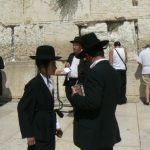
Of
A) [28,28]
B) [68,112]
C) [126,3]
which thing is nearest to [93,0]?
[126,3]

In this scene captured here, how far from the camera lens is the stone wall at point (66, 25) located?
459 inches

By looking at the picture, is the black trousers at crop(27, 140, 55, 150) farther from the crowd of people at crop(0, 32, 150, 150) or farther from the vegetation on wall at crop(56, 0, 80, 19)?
the vegetation on wall at crop(56, 0, 80, 19)

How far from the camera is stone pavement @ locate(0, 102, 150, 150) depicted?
723 cm

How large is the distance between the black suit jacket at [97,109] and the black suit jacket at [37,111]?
0.33m

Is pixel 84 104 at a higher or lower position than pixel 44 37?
lower

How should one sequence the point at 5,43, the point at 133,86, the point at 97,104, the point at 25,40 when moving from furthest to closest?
the point at 5,43
the point at 25,40
the point at 133,86
the point at 97,104

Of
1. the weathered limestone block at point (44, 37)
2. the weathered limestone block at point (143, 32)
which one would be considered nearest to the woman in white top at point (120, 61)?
the weathered limestone block at point (143, 32)

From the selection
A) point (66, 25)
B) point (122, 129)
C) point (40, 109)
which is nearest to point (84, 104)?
point (40, 109)

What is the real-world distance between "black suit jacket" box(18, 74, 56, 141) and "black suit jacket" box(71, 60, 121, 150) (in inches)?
13.1

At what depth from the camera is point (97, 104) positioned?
4.19m

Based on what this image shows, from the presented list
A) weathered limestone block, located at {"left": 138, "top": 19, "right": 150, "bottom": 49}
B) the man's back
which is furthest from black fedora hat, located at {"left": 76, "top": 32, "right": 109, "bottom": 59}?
weathered limestone block, located at {"left": 138, "top": 19, "right": 150, "bottom": 49}

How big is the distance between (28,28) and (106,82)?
27.2 feet

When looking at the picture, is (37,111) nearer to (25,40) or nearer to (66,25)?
(66,25)

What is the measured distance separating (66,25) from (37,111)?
771 cm
